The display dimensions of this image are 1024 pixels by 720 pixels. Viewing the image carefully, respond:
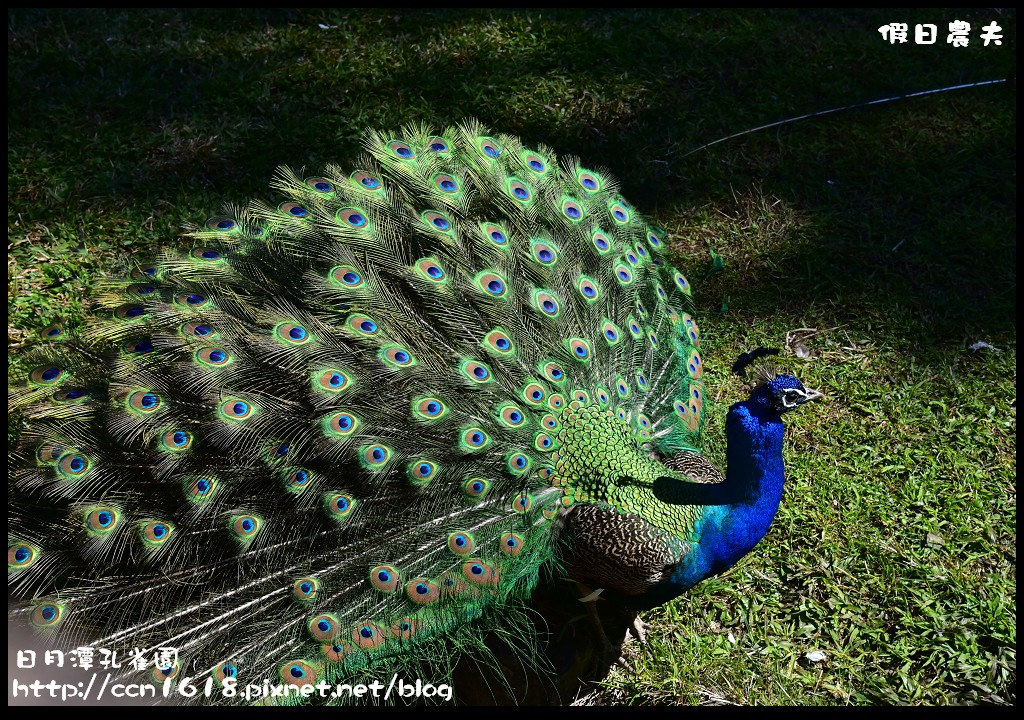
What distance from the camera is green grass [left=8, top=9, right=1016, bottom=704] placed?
11.0 feet

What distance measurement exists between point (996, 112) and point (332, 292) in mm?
4614

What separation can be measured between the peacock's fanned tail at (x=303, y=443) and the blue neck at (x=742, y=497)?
1.20ft

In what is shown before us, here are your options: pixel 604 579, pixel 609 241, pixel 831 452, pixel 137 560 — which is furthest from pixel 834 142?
pixel 137 560

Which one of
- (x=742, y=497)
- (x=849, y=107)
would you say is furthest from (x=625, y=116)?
(x=742, y=497)

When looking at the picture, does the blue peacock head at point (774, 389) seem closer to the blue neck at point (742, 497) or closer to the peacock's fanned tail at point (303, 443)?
the blue neck at point (742, 497)

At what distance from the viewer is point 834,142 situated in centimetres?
522

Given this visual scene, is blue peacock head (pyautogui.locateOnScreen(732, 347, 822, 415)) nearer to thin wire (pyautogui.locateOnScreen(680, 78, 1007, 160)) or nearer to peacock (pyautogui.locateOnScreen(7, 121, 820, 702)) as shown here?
peacock (pyautogui.locateOnScreen(7, 121, 820, 702))

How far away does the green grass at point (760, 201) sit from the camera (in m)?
3.35

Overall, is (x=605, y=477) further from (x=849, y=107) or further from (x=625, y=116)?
(x=849, y=107)

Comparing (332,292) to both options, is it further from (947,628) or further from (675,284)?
(947,628)

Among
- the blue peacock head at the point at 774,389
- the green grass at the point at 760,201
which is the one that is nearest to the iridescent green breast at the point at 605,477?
the blue peacock head at the point at 774,389

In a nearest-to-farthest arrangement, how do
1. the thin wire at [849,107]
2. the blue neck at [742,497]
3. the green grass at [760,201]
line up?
the blue neck at [742,497] → the green grass at [760,201] → the thin wire at [849,107]

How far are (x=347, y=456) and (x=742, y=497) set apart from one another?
1.24m

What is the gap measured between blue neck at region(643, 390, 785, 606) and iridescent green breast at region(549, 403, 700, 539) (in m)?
0.08
